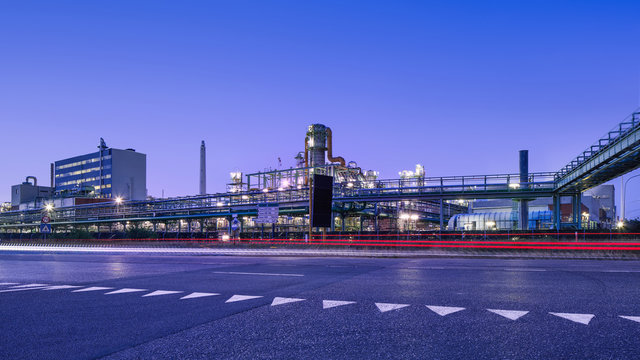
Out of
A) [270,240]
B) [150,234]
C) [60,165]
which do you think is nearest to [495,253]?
[270,240]

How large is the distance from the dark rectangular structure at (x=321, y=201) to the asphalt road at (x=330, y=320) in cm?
2039

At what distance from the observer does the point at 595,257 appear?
1947cm

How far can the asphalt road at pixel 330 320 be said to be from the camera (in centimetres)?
443

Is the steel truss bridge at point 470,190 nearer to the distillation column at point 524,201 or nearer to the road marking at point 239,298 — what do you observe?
the distillation column at point 524,201

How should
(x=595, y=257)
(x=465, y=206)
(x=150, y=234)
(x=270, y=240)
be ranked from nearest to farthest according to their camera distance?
(x=595, y=257), (x=270, y=240), (x=150, y=234), (x=465, y=206)

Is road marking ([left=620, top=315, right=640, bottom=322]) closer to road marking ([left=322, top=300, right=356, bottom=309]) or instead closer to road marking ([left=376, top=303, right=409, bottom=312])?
road marking ([left=376, top=303, right=409, bottom=312])

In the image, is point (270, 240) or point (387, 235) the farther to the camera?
point (270, 240)

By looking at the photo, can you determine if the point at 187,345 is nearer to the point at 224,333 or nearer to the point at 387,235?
→ the point at 224,333

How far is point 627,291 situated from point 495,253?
1443 cm

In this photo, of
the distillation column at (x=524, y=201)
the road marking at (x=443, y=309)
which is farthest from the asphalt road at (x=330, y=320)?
the distillation column at (x=524, y=201)

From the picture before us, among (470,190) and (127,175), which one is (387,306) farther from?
(127,175)

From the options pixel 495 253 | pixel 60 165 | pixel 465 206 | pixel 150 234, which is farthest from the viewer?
pixel 60 165

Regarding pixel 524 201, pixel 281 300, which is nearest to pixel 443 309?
pixel 281 300

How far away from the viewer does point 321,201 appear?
30.7 metres
